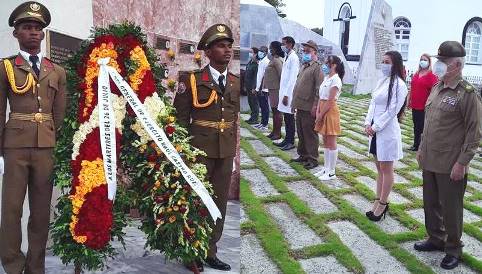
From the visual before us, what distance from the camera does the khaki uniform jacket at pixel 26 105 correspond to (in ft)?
11.2

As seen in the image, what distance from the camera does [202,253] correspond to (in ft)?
11.6

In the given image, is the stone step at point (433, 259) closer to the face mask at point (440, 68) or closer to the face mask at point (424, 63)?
the face mask at point (440, 68)

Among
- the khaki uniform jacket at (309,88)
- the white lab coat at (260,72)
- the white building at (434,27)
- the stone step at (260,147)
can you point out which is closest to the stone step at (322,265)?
the khaki uniform jacket at (309,88)

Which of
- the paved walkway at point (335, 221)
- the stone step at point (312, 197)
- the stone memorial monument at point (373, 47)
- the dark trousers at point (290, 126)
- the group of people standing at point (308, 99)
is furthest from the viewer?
the stone memorial monument at point (373, 47)

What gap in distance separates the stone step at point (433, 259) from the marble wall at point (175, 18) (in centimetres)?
211

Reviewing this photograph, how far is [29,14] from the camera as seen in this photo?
333 cm

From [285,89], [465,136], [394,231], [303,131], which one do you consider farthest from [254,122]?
[465,136]

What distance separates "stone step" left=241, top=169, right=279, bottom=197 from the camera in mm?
5877

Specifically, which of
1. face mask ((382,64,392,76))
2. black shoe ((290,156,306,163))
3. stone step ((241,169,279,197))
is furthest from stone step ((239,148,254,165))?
face mask ((382,64,392,76))

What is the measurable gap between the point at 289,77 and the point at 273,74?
0.91 metres

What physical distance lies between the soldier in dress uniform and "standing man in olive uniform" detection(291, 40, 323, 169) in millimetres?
4173

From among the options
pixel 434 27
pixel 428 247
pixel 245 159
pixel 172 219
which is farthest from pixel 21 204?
pixel 434 27

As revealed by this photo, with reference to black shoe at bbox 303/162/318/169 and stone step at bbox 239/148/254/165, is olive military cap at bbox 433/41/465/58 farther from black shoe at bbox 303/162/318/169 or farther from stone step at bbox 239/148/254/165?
stone step at bbox 239/148/254/165

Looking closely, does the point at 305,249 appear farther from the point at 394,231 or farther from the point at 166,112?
the point at 166,112
